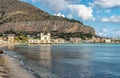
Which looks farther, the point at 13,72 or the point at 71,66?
the point at 71,66

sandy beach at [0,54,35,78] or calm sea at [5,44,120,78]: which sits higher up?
sandy beach at [0,54,35,78]

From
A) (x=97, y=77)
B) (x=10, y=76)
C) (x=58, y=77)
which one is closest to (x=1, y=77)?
(x=10, y=76)

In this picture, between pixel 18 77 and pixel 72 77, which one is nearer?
pixel 18 77

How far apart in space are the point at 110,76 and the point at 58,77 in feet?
28.1

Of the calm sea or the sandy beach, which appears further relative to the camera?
the calm sea

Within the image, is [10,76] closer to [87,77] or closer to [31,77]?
[31,77]

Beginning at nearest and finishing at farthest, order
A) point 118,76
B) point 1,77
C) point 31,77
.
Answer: point 1,77 → point 31,77 → point 118,76

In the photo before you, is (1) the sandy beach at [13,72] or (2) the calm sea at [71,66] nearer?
(1) the sandy beach at [13,72]

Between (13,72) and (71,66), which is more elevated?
(13,72)

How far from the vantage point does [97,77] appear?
44.3m

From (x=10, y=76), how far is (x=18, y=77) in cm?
108

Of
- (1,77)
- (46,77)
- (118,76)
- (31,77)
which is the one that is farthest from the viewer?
(118,76)

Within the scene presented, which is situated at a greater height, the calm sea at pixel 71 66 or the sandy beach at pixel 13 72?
the sandy beach at pixel 13 72

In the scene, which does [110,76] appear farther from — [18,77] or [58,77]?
[18,77]
